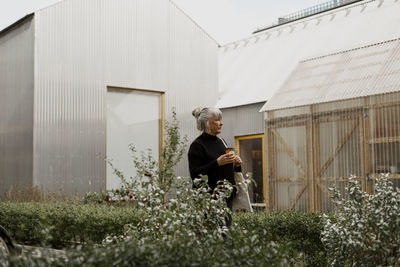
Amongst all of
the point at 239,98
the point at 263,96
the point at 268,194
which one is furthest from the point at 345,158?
the point at 239,98

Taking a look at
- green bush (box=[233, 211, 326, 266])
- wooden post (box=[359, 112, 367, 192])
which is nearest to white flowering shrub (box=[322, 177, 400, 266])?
green bush (box=[233, 211, 326, 266])

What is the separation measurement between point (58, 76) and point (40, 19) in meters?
1.51

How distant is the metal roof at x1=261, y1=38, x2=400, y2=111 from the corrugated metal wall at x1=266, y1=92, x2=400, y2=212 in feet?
0.68

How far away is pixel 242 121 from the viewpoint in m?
16.1

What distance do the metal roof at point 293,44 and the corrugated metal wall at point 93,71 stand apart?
188 cm

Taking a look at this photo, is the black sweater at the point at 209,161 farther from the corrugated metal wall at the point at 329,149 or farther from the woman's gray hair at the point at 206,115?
the corrugated metal wall at the point at 329,149

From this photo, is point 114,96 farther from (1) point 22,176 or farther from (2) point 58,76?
(1) point 22,176

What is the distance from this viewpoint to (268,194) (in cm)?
1251

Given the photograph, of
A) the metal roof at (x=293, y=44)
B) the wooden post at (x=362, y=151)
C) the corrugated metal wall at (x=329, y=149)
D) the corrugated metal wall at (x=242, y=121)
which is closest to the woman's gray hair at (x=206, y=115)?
the corrugated metal wall at (x=329, y=149)

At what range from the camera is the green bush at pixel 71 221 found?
8.56 meters

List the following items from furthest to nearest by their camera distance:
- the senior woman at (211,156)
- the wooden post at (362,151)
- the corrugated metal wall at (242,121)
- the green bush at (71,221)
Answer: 1. the corrugated metal wall at (242,121)
2. the wooden post at (362,151)
3. the green bush at (71,221)
4. the senior woman at (211,156)

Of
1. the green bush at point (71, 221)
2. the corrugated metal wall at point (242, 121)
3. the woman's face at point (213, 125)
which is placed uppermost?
the corrugated metal wall at point (242, 121)

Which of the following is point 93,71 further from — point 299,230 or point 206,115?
point 206,115

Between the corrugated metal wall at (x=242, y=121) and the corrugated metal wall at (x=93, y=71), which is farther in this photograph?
the corrugated metal wall at (x=242, y=121)
